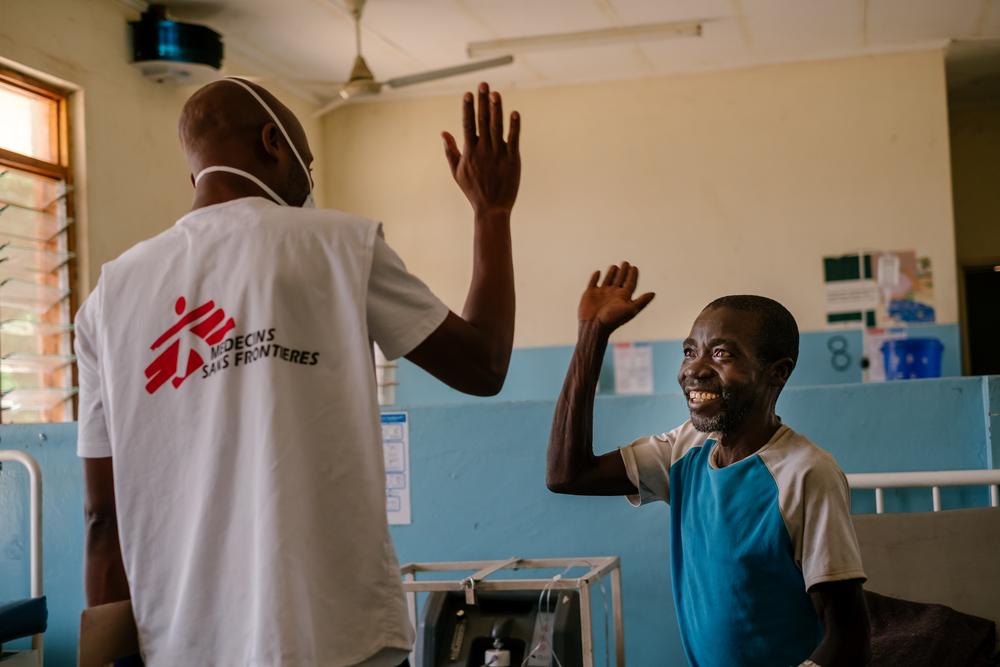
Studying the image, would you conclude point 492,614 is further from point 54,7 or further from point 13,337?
point 54,7

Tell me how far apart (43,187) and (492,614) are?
10.8 feet

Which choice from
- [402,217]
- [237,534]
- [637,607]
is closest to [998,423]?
[637,607]

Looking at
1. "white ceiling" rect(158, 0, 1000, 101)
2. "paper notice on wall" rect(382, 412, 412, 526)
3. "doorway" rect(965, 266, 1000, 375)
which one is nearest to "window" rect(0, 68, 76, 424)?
"white ceiling" rect(158, 0, 1000, 101)

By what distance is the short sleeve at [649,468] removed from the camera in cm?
194

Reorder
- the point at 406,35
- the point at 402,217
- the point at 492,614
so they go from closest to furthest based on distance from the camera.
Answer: the point at 492,614 < the point at 406,35 < the point at 402,217

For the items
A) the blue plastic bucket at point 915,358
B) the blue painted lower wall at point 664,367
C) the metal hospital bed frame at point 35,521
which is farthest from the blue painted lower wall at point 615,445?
the blue plastic bucket at point 915,358

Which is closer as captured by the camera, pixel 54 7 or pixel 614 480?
pixel 614 480

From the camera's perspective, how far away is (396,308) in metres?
1.35

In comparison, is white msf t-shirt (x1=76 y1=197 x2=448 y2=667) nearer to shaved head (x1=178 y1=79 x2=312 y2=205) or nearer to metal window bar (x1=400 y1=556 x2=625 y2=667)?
shaved head (x1=178 y1=79 x2=312 y2=205)

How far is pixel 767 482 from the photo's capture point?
1657 millimetres

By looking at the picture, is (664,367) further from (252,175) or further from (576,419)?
(252,175)

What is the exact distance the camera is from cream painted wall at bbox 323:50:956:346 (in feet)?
22.3

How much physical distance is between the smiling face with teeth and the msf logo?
0.83 m

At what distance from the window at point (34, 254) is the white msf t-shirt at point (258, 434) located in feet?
12.1
